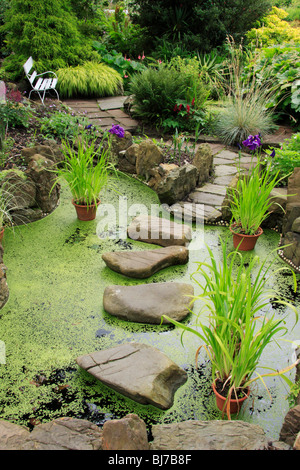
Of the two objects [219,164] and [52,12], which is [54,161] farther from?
[52,12]

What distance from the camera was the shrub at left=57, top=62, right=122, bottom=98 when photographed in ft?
21.4

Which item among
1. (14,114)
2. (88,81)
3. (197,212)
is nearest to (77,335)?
(197,212)

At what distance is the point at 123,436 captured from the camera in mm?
1483

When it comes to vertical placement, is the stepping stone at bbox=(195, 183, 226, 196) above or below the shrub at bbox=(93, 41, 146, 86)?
below

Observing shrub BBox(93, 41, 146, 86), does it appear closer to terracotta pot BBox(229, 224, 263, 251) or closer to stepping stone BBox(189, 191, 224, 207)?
stepping stone BBox(189, 191, 224, 207)

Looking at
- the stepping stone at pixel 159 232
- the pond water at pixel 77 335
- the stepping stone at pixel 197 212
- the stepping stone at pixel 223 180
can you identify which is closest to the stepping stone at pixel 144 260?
the pond water at pixel 77 335

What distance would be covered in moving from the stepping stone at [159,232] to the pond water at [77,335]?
78 mm

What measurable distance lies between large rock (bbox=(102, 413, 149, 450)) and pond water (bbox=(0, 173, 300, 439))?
0.50m

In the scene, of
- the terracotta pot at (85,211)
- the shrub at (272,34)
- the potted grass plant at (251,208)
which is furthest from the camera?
the shrub at (272,34)

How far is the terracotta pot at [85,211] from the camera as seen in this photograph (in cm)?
376

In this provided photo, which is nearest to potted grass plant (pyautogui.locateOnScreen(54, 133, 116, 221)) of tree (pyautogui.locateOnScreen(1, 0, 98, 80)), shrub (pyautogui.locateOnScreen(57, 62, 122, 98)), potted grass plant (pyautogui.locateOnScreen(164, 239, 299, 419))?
potted grass plant (pyautogui.locateOnScreen(164, 239, 299, 419))

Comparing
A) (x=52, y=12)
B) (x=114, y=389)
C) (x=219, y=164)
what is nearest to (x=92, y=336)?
(x=114, y=389)

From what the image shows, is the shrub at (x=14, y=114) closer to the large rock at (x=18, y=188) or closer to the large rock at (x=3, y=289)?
the large rock at (x=18, y=188)

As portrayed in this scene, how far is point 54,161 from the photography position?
13.1 ft
